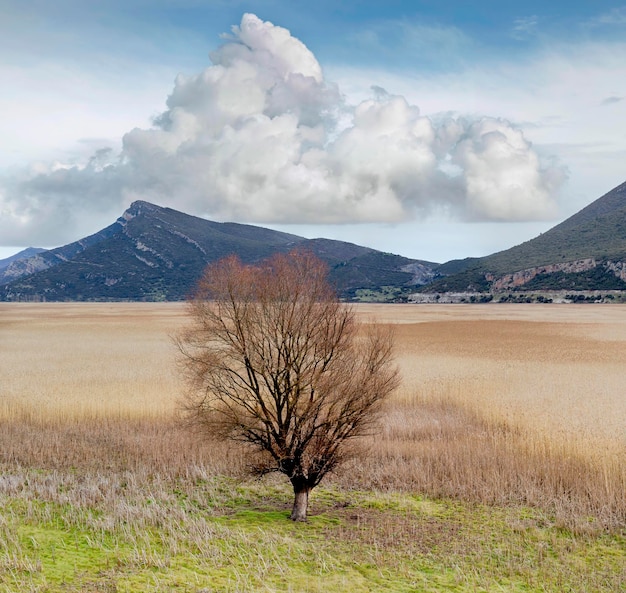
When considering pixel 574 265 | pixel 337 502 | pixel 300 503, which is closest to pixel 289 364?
pixel 300 503

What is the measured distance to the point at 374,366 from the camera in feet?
51.0

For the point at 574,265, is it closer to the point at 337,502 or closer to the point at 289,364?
the point at 337,502

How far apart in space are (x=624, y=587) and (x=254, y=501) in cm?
932

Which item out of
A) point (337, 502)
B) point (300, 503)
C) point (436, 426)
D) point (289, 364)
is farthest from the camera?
point (436, 426)

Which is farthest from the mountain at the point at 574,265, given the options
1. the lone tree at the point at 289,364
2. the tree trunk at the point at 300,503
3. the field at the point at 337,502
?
the tree trunk at the point at 300,503

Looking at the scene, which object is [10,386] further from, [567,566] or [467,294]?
[467,294]

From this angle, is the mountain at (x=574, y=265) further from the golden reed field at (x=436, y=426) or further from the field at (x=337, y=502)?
the field at (x=337, y=502)

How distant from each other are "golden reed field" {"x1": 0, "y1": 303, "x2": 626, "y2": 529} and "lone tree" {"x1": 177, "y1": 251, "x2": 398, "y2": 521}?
274 centimetres

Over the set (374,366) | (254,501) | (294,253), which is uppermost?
(294,253)

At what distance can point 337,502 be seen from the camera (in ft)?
53.9

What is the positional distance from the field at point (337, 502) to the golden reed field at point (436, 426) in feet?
0.31

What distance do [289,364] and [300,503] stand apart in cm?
351

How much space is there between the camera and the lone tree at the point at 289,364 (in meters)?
15.0

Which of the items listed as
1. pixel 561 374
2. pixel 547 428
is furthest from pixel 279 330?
pixel 561 374
